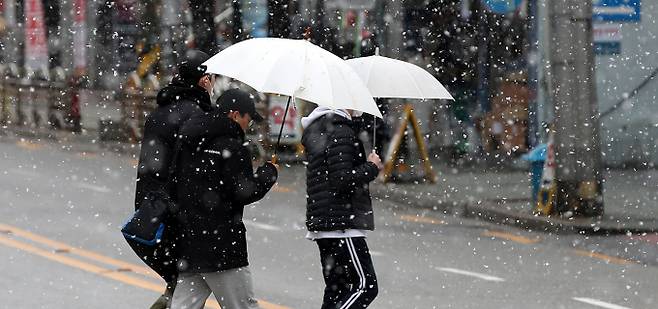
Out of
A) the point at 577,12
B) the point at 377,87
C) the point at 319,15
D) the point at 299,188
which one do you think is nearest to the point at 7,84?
the point at 319,15

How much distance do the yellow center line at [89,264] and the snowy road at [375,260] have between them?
0.4 inches

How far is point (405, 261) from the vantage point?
13.2 metres

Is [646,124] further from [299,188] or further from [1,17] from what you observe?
[1,17]

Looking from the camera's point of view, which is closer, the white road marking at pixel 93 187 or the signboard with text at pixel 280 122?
the white road marking at pixel 93 187

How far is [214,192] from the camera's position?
24.5 feet

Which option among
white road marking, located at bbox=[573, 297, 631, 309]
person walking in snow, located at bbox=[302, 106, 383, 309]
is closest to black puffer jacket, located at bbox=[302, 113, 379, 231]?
person walking in snow, located at bbox=[302, 106, 383, 309]

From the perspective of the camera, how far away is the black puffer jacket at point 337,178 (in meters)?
8.12

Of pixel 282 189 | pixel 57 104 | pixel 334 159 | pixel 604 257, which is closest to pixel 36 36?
pixel 57 104

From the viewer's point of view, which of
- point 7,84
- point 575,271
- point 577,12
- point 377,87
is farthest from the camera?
point 7,84

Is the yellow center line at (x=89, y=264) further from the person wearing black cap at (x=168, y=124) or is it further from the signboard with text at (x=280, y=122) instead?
the signboard with text at (x=280, y=122)

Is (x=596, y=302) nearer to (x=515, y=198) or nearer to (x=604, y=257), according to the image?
(x=604, y=257)

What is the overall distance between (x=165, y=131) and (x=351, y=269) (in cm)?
124

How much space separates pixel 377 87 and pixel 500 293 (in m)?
3.12

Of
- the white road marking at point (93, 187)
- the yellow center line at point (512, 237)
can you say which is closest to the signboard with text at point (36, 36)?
the white road marking at point (93, 187)
